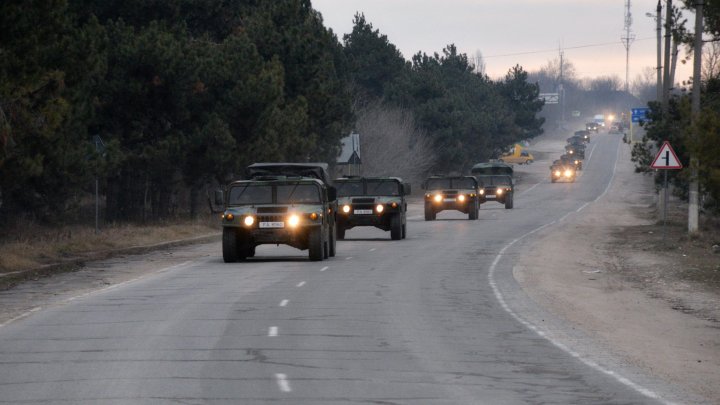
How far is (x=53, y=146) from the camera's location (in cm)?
3781

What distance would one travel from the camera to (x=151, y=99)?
48.6 metres

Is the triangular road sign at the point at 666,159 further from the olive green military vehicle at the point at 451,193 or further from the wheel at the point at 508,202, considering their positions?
the wheel at the point at 508,202

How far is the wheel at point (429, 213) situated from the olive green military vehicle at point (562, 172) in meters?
61.6

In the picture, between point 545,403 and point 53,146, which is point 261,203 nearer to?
point 53,146

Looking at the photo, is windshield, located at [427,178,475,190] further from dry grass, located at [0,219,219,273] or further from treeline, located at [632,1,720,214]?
dry grass, located at [0,219,219,273]

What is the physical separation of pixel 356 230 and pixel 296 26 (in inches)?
552

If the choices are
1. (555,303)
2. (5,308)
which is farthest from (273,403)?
(555,303)

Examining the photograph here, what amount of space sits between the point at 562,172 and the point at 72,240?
3482 inches

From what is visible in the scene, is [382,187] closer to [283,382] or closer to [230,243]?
[230,243]

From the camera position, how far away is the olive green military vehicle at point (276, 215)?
3225 cm

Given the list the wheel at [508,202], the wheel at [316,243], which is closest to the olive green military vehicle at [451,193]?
the wheel at [508,202]

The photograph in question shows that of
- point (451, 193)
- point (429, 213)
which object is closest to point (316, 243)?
point (451, 193)

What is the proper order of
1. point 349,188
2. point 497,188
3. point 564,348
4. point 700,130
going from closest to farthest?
point 564,348
point 700,130
point 349,188
point 497,188

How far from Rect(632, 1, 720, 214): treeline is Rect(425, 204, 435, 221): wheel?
32.5 feet
